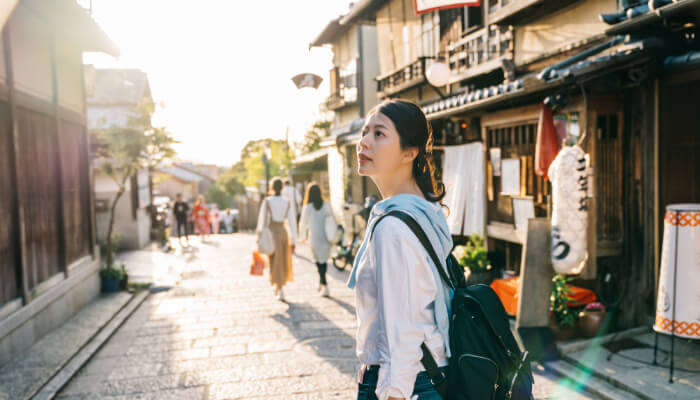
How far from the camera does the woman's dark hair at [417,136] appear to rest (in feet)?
7.07

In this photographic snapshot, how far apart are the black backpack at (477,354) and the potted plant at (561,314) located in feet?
16.2

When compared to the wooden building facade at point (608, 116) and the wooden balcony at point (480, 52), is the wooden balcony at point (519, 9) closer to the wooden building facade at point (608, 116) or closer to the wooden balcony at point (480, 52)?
the wooden building facade at point (608, 116)

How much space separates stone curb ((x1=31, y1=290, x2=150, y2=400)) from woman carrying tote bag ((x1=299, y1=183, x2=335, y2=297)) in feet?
12.3

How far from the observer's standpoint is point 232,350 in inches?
272

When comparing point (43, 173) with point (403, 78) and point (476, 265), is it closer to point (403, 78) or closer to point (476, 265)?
point (476, 265)

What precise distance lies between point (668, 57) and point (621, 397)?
158 inches

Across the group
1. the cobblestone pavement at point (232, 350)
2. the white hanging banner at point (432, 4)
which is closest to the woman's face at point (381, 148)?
the cobblestone pavement at point (232, 350)

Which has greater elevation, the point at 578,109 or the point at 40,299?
the point at 578,109

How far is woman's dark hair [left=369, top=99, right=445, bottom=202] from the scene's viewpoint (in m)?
2.16

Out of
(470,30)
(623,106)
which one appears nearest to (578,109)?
(623,106)

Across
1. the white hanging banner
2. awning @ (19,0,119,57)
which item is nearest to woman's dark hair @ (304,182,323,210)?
awning @ (19,0,119,57)

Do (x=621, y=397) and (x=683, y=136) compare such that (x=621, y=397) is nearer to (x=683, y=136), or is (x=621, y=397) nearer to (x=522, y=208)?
(x=683, y=136)

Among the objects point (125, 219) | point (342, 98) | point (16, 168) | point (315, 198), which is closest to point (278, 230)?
point (315, 198)

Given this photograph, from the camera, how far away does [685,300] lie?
16.6 feet
